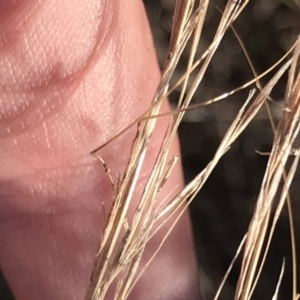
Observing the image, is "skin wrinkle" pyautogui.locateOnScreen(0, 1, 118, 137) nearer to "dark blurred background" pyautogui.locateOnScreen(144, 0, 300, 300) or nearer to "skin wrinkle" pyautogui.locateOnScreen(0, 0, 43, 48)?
"skin wrinkle" pyautogui.locateOnScreen(0, 0, 43, 48)

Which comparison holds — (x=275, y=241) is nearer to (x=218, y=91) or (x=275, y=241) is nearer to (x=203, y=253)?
(x=203, y=253)

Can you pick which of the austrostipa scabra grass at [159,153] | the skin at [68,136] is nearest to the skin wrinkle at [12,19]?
the skin at [68,136]

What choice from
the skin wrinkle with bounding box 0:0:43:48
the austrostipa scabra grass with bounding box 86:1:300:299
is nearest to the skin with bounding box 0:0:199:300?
the skin wrinkle with bounding box 0:0:43:48

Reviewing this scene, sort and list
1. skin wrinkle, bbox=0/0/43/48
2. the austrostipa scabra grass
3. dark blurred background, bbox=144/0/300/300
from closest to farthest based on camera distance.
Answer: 1. the austrostipa scabra grass
2. skin wrinkle, bbox=0/0/43/48
3. dark blurred background, bbox=144/0/300/300

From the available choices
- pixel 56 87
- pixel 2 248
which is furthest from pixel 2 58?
pixel 2 248

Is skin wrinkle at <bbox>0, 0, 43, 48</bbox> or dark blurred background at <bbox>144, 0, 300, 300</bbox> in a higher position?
skin wrinkle at <bbox>0, 0, 43, 48</bbox>

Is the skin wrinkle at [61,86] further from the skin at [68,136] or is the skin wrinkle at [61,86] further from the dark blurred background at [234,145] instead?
the dark blurred background at [234,145]
